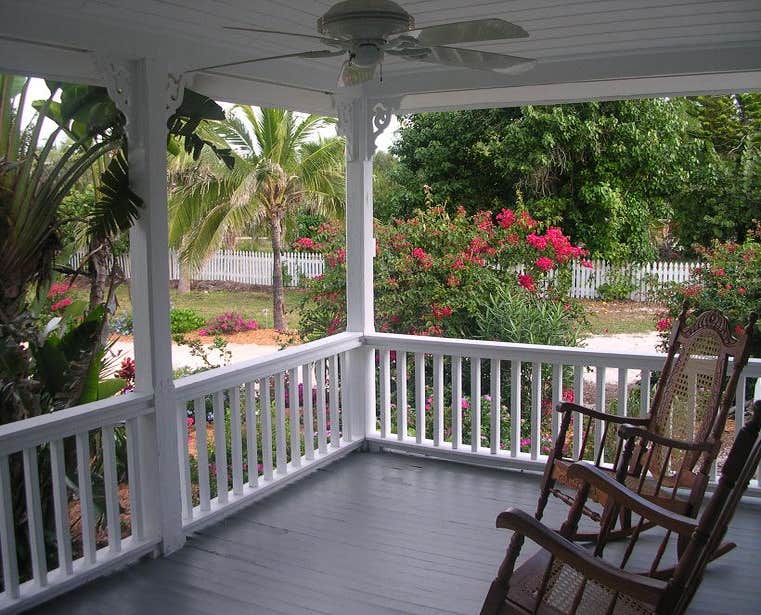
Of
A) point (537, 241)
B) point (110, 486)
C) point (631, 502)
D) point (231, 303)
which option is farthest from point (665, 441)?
point (231, 303)

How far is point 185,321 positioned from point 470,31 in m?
9.39

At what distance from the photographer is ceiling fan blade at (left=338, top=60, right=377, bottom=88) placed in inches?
108

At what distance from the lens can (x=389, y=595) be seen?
3.18m

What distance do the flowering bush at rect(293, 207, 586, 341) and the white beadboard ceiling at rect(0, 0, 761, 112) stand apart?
6.04ft

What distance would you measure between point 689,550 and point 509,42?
8.60 feet

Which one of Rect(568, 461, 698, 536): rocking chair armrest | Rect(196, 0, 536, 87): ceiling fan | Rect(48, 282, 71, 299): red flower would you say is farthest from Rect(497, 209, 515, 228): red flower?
Rect(48, 282, 71, 299): red flower

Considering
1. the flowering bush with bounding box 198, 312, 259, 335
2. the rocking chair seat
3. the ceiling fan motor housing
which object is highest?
the ceiling fan motor housing

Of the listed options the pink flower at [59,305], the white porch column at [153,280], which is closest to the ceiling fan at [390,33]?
the white porch column at [153,280]

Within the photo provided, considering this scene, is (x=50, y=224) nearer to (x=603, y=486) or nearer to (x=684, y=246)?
(x=603, y=486)

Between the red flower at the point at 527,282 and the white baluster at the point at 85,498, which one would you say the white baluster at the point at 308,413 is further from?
the red flower at the point at 527,282

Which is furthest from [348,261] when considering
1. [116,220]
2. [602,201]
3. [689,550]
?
[602,201]

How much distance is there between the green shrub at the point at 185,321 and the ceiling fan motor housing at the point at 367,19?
353 inches

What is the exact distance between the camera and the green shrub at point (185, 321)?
10.9 metres

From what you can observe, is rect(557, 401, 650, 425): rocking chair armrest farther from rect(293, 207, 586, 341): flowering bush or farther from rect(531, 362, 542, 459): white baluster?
rect(293, 207, 586, 341): flowering bush
